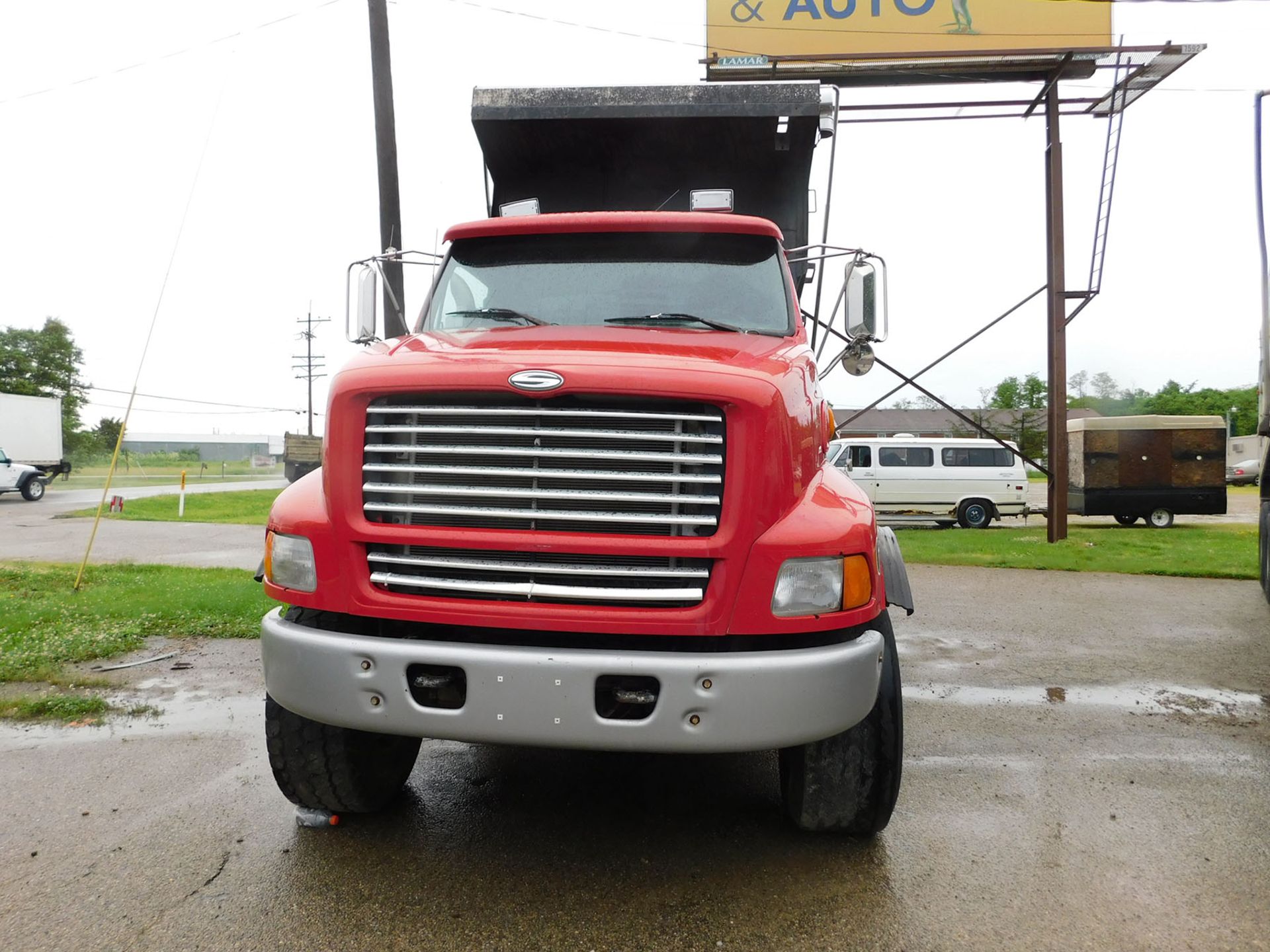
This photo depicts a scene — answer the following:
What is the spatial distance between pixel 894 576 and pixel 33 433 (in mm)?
33140

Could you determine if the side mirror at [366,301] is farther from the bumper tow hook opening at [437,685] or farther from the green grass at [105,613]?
the green grass at [105,613]

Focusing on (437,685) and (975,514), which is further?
(975,514)

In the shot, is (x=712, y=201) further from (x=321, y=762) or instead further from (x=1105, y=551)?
(x=1105, y=551)

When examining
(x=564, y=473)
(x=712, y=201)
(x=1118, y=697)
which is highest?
(x=712, y=201)

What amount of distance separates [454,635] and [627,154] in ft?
12.0

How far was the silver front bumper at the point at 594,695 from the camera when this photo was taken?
2381mm

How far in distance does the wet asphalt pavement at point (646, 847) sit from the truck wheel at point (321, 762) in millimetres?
133

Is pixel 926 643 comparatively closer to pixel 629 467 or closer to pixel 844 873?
pixel 844 873

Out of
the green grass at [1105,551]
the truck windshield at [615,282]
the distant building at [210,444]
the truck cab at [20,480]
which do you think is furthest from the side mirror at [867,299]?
the distant building at [210,444]

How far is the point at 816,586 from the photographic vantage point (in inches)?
99.3

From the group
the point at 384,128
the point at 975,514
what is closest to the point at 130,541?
the point at 384,128

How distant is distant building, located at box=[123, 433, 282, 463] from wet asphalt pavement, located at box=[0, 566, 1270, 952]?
117 meters

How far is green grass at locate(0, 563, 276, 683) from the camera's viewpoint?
214 inches

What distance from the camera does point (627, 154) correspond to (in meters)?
5.30
